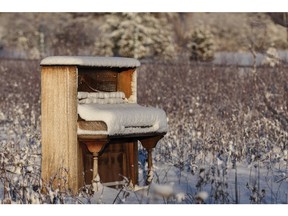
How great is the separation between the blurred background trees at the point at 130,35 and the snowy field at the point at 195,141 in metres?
8.01

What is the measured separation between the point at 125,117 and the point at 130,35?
2586cm

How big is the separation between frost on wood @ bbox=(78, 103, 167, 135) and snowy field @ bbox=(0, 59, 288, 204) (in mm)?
730

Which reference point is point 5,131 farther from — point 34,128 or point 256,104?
point 256,104

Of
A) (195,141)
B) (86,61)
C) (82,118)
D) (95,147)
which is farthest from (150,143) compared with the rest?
(195,141)

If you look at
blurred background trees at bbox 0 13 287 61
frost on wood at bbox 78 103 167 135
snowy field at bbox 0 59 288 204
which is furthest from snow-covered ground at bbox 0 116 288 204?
blurred background trees at bbox 0 13 287 61

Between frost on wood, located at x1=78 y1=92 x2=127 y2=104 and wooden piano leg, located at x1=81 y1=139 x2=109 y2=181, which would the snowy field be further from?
frost on wood, located at x1=78 y1=92 x2=127 y2=104

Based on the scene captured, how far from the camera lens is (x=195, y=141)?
40.0 feet

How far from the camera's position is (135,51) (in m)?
32.0

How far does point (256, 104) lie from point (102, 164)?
339 inches

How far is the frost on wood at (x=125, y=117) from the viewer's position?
7773 millimetres

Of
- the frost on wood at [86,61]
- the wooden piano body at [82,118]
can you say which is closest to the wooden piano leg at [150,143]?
the wooden piano body at [82,118]

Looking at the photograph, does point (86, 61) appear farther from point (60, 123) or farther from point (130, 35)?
point (130, 35)

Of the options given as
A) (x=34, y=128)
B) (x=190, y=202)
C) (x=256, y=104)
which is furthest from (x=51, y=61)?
(x=256, y=104)

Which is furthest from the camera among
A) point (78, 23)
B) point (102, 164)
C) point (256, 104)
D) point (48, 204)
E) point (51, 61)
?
point (78, 23)
